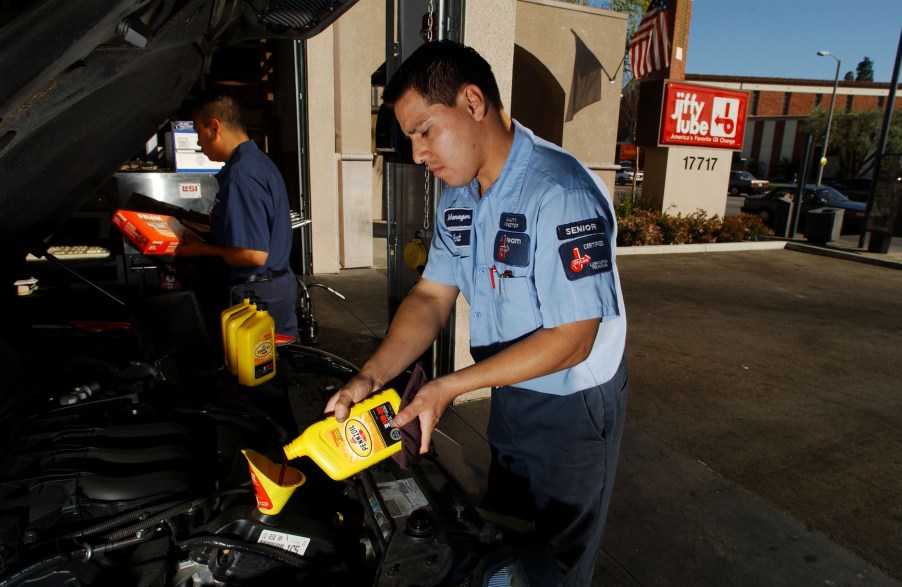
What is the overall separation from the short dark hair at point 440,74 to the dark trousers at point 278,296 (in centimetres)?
198

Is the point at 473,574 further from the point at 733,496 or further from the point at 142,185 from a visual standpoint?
the point at 142,185

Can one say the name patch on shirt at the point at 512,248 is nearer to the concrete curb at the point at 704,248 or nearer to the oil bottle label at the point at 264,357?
the oil bottle label at the point at 264,357

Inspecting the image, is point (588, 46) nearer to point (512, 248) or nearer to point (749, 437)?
point (749, 437)

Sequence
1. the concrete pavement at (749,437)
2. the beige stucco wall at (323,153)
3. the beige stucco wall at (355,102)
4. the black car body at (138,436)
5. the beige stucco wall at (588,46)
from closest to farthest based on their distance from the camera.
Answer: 1. the black car body at (138,436)
2. the concrete pavement at (749,437)
3. the beige stucco wall at (323,153)
4. the beige stucco wall at (355,102)
5. the beige stucco wall at (588,46)

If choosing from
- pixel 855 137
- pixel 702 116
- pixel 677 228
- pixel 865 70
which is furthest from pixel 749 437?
pixel 865 70

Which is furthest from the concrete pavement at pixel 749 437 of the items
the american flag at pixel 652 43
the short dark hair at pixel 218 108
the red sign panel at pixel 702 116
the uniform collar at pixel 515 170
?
the american flag at pixel 652 43

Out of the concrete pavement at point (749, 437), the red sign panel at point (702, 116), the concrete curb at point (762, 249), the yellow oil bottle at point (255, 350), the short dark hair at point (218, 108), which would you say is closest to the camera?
the yellow oil bottle at point (255, 350)

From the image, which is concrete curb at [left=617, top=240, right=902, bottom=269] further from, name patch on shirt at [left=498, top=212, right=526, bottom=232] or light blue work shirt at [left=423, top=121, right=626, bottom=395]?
name patch on shirt at [left=498, top=212, right=526, bottom=232]

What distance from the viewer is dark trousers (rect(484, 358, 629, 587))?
1763 millimetres

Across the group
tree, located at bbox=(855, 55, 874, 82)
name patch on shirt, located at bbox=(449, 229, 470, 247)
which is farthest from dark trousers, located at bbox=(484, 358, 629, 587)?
tree, located at bbox=(855, 55, 874, 82)

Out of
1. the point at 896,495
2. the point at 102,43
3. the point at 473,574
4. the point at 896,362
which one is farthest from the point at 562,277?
the point at 896,362

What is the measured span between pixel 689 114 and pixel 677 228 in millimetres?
2784

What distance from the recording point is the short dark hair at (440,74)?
159cm

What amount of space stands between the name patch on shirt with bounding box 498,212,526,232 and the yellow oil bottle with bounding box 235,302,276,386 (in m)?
1.14
